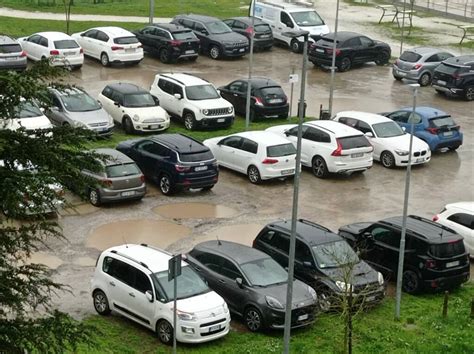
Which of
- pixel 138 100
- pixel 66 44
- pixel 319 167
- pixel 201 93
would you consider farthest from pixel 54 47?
pixel 319 167

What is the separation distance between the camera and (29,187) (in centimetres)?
1399

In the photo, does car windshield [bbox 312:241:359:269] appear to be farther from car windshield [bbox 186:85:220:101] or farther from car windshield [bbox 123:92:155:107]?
car windshield [bbox 186:85:220:101]

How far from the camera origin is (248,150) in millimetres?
29672

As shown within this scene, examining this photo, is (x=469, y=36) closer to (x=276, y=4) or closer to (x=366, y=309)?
(x=276, y=4)

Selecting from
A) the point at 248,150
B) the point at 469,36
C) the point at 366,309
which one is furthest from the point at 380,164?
the point at 469,36

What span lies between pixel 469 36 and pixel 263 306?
1362 inches

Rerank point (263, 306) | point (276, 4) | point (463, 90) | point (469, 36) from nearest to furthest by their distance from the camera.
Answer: point (263, 306) → point (463, 90) → point (276, 4) → point (469, 36)

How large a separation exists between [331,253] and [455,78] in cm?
1985

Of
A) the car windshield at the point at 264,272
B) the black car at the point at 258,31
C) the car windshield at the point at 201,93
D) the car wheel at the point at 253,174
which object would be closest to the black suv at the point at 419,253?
the car windshield at the point at 264,272

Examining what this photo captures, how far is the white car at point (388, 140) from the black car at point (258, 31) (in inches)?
513

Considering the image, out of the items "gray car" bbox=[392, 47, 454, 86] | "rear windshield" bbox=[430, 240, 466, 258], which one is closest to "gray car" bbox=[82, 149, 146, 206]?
"rear windshield" bbox=[430, 240, 466, 258]

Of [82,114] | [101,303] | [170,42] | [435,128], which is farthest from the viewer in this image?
[170,42]

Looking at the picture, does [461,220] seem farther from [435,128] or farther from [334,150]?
[435,128]

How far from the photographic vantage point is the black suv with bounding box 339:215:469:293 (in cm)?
2258
